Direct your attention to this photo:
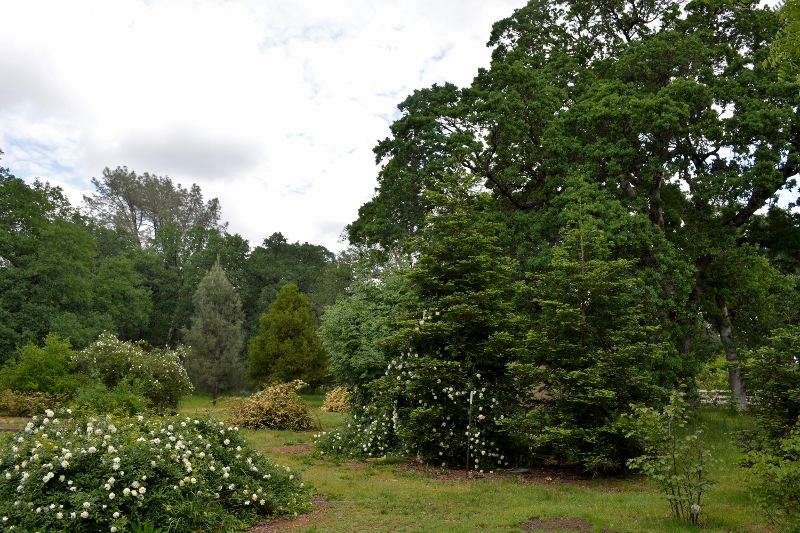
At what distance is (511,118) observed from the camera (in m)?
15.3

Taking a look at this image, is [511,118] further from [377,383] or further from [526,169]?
[377,383]

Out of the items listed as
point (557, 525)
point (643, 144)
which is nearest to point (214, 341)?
point (643, 144)

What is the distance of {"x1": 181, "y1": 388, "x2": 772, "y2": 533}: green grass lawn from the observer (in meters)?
6.59

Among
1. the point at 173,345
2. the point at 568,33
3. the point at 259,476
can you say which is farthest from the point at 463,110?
the point at 173,345

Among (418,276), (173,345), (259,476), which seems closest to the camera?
(259,476)

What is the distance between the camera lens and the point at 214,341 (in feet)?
102

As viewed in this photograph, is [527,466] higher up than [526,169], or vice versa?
[526,169]

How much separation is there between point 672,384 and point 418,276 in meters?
6.47

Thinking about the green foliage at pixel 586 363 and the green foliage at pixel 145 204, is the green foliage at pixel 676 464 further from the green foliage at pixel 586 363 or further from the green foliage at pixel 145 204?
the green foliage at pixel 145 204

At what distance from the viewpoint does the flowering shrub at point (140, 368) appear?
16391 mm

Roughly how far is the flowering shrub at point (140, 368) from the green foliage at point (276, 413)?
2151 millimetres

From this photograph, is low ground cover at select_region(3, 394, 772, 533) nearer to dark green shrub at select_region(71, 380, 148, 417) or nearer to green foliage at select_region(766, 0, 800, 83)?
dark green shrub at select_region(71, 380, 148, 417)

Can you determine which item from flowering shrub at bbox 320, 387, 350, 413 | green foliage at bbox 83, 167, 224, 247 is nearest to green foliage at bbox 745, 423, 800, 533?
flowering shrub at bbox 320, 387, 350, 413

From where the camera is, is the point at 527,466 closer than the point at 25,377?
Yes
